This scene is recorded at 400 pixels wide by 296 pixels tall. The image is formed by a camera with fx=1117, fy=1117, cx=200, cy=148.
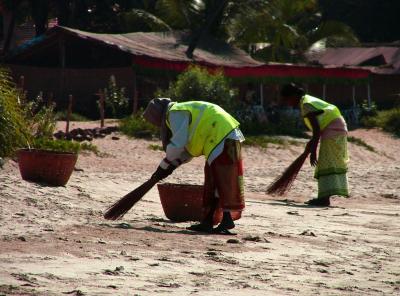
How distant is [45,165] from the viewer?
41.2 feet

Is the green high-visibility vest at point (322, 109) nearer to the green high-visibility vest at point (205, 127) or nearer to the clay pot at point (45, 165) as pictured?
the clay pot at point (45, 165)

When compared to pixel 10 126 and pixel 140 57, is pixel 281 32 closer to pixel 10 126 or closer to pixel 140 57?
pixel 140 57

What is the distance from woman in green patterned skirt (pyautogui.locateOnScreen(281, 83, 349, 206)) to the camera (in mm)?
14617

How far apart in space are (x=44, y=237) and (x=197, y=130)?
1875mm

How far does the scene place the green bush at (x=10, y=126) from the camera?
549 inches

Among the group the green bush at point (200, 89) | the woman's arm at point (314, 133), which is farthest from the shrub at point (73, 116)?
the woman's arm at point (314, 133)

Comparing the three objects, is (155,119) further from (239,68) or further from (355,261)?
(239,68)

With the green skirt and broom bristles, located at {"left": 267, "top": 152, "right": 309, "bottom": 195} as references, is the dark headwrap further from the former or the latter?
broom bristles, located at {"left": 267, "top": 152, "right": 309, "bottom": 195}

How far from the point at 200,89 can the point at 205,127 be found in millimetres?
15489

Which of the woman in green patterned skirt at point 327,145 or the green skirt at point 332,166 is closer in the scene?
the woman in green patterned skirt at point 327,145

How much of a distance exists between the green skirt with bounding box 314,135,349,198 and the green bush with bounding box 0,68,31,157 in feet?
12.9

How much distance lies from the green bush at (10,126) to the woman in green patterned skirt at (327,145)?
343 cm

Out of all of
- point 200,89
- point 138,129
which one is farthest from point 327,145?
point 200,89

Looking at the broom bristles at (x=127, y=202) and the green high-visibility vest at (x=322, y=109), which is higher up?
the green high-visibility vest at (x=322, y=109)
